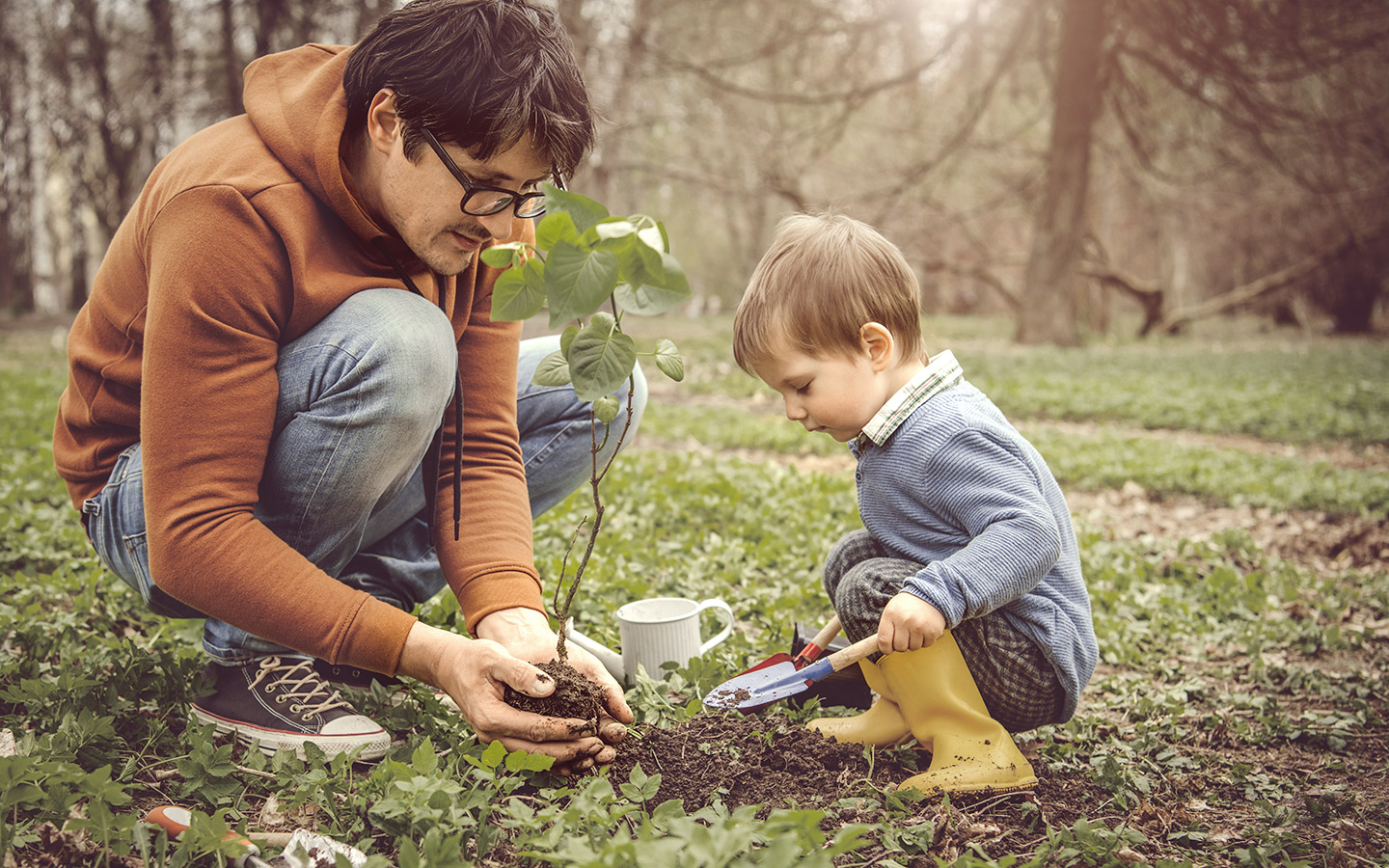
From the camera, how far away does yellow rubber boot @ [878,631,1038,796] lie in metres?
1.71

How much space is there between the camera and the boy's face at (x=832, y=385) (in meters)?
1.89

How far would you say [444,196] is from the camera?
5.48 feet

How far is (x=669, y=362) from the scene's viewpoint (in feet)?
4.89

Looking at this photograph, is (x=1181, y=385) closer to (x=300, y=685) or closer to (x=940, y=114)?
(x=300, y=685)

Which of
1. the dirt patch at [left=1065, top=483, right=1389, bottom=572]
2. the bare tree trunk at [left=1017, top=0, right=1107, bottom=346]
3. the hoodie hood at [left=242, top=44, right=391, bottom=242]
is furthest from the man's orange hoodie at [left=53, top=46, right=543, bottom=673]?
the bare tree trunk at [left=1017, top=0, right=1107, bottom=346]

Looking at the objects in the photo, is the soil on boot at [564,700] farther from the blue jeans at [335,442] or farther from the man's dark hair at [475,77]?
the man's dark hair at [475,77]

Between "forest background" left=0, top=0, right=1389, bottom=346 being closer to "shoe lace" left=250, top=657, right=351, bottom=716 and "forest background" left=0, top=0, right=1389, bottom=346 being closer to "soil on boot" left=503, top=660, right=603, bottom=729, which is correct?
"shoe lace" left=250, top=657, right=351, bottom=716

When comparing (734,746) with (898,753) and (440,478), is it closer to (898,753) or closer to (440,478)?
(898,753)

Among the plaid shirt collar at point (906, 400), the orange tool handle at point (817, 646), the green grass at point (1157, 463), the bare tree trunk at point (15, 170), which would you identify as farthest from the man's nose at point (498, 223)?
the bare tree trunk at point (15, 170)

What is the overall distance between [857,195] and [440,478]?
40.1ft

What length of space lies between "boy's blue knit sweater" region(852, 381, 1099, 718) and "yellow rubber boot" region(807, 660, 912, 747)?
256mm

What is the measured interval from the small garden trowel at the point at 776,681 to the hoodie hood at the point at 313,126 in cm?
114

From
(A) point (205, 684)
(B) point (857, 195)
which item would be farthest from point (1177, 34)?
(A) point (205, 684)

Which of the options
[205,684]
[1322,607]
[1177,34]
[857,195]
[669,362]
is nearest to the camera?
[669,362]
